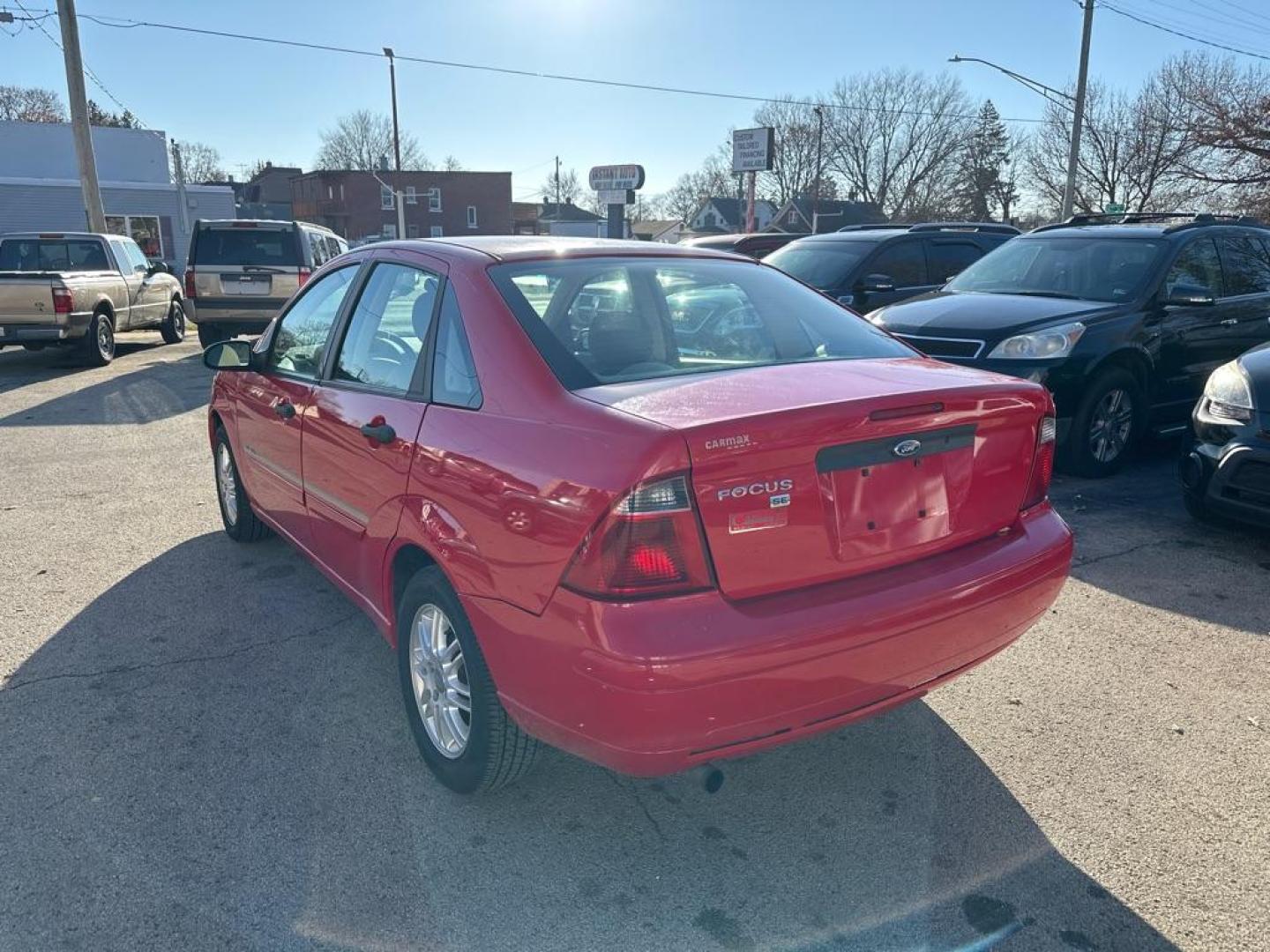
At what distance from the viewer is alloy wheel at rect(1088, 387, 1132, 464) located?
646 cm

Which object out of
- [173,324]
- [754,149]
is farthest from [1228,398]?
[754,149]

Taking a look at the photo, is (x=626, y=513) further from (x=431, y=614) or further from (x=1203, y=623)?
(x=1203, y=623)

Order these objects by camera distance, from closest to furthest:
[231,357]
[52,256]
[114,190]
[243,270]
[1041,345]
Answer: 1. [231,357]
2. [1041,345]
3. [243,270]
4. [52,256]
5. [114,190]

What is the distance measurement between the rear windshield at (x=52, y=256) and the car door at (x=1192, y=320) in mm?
13294

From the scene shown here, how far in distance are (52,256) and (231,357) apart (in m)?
11.3

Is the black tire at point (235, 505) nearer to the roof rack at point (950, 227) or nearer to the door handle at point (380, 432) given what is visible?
the door handle at point (380, 432)

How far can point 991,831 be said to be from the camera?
2721 mm

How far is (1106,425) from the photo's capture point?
6.54 m

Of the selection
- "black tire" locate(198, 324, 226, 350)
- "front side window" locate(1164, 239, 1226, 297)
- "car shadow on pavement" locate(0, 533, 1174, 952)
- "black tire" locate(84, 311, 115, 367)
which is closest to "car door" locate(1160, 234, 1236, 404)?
"front side window" locate(1164, 239, 1226, 297)

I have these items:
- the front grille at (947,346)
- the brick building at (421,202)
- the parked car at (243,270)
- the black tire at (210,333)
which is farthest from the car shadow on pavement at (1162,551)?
the brick building at (421,202)

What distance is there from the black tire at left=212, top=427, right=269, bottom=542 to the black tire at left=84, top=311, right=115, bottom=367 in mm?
8405

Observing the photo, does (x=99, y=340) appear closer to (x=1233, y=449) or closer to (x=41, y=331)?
(x=41, y=331)

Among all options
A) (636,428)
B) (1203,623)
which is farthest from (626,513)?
(1203,623)

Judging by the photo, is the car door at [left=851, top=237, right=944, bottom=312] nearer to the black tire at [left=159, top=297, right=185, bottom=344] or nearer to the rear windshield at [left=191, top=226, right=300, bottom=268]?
the rear windshield at [left=191, top=226, right=300, bottom=268]
